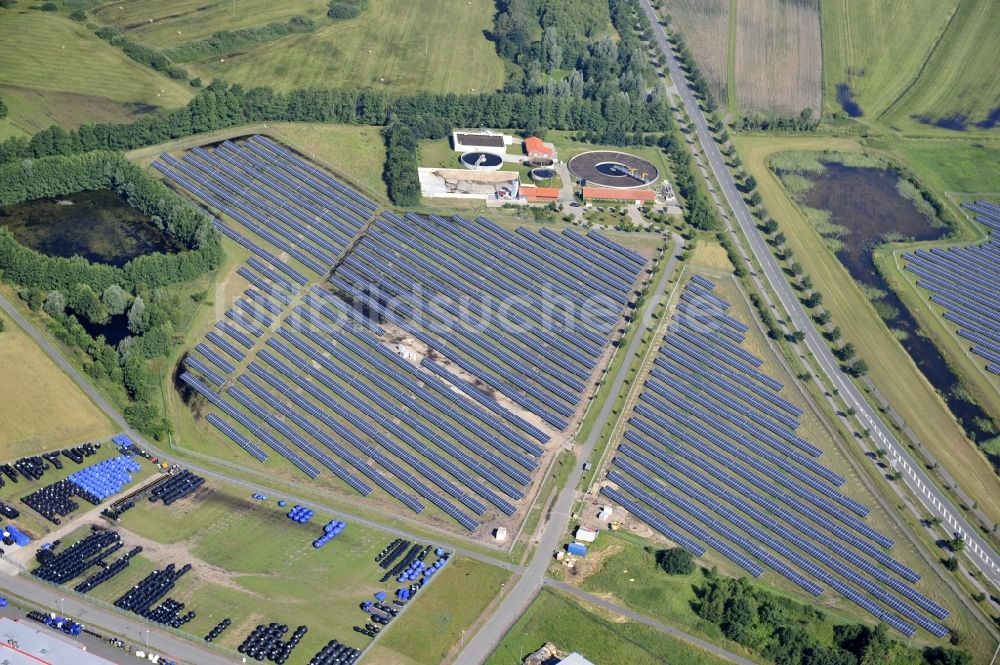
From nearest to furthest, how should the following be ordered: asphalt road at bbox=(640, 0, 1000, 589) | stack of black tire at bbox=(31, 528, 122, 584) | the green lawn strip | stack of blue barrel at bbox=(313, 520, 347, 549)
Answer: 1. stack of black tire at bbox=(31, 528, 122, 584)
2. stack of blue barrel at bbox=(313, 520, 347, 549)
3. asphalt road at bbox=(640, 0, 1000, 589)
4. the green lawn strip

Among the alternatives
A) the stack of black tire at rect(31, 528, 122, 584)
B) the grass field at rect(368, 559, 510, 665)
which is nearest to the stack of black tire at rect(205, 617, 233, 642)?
the grass field at rect(368, 559, 510, 665)

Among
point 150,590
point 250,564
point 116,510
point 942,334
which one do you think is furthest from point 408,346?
point 942,334

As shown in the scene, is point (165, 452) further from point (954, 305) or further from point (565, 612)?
point (954, 305)

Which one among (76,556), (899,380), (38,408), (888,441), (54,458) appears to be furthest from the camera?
(899,380)

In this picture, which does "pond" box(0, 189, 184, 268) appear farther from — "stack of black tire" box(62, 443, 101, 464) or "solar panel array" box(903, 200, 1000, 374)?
"solar panel array" box(903, 200, 1000, 374)

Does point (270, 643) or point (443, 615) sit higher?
point (270, 643)

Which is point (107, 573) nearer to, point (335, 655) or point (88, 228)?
point (335, 655)
